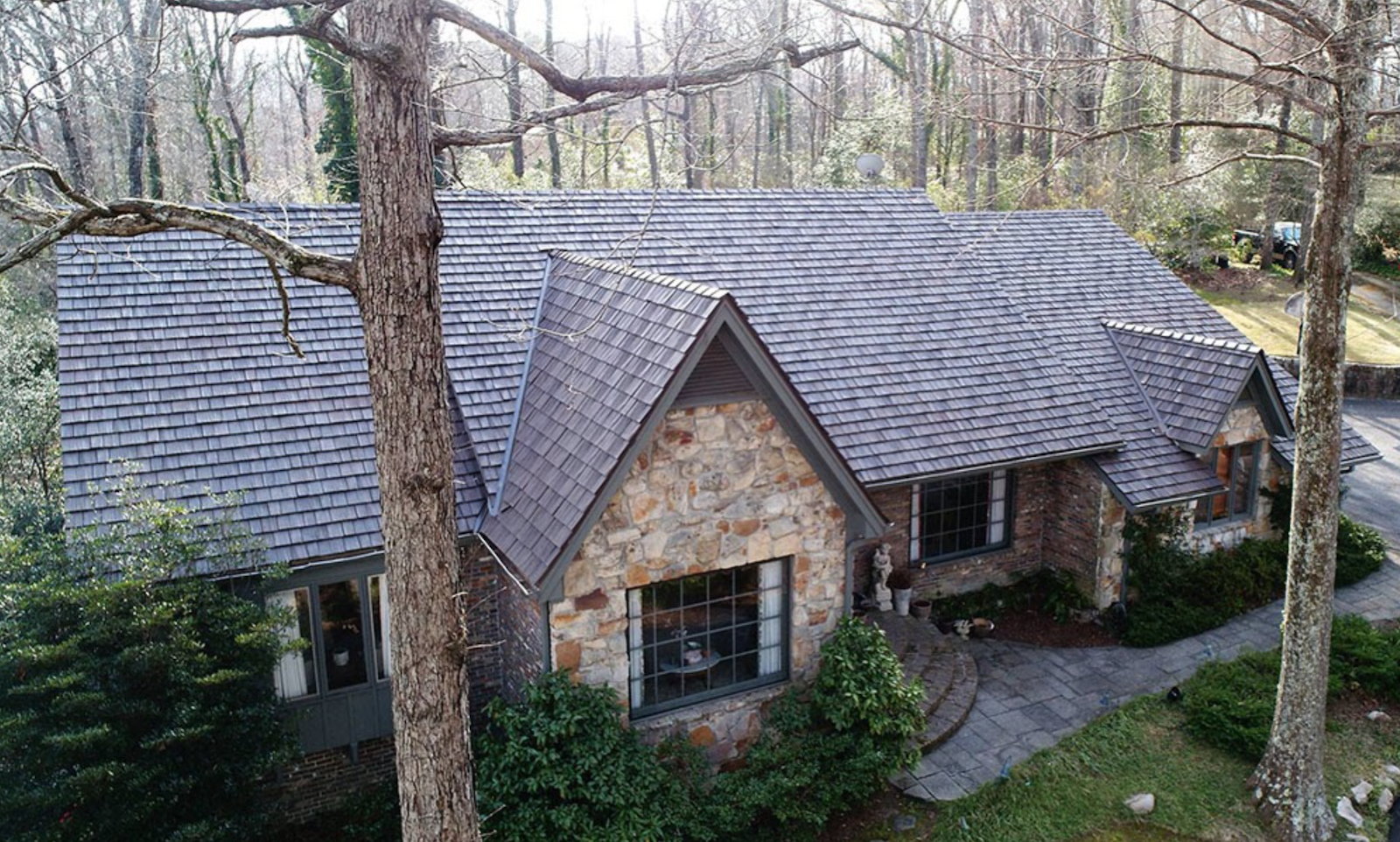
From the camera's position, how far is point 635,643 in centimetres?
974

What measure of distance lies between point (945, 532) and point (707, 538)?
5.88 m

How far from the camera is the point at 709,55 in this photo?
6289mm

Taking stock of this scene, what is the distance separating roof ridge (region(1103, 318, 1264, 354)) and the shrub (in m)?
10.2

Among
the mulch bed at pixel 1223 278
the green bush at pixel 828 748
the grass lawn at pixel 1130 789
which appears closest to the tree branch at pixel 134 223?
the green bush at pixel 828 748

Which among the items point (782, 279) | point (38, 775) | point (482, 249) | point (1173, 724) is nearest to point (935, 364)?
point (782, 279)

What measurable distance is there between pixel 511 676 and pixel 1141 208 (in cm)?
2983

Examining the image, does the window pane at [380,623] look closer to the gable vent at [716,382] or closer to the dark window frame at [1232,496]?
the gable vent at [716,382]

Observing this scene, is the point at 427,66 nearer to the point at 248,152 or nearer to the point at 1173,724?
the point at 1173,724

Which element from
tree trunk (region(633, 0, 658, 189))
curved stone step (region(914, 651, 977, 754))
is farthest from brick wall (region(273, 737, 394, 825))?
tree trunk (region(633, 0, 658, 189))

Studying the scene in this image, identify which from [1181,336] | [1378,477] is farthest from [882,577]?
[1378,477]

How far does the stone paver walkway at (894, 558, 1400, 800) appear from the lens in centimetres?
1077

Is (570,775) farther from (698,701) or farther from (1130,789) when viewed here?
(1130,789)

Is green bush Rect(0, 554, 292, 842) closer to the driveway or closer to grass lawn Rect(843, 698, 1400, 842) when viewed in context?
grass lawn Rect(843, 698, 1400, 842)

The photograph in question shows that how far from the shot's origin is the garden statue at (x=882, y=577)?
531 inches
